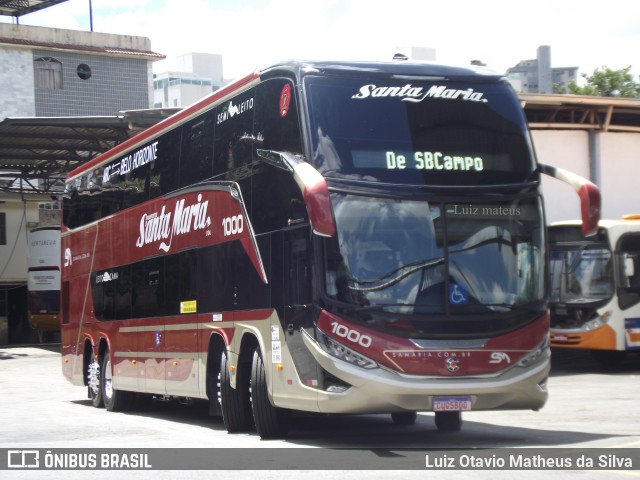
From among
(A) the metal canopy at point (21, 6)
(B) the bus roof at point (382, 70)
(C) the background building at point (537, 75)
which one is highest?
(C) the background building at point (537, 75)

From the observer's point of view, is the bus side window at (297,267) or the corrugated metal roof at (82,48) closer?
the bus side window at (297,267)

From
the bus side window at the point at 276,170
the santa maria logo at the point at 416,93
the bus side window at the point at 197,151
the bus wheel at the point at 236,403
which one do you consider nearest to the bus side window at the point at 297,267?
the bus side window at the point at 276,170

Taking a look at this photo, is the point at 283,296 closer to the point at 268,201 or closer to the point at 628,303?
the point at 268,201

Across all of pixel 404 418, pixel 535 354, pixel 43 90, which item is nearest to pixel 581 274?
pixel 404 418

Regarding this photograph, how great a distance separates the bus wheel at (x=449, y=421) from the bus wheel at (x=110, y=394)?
286 inches

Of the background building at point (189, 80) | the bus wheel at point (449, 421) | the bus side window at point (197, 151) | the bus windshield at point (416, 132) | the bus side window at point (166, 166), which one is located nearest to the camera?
the bus windshield at point (416, 132)

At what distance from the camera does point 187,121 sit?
1596cm

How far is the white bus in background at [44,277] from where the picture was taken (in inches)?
1844

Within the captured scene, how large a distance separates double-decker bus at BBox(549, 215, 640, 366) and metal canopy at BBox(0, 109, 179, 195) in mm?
11856

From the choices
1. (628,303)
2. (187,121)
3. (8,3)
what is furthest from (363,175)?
(8,3)

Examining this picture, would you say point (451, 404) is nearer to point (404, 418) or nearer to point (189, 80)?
point (404, 418)

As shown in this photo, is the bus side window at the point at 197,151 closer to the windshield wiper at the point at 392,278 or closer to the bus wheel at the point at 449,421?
the windshield wiper at the point at 392,278

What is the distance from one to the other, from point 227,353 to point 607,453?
16.2 feet
